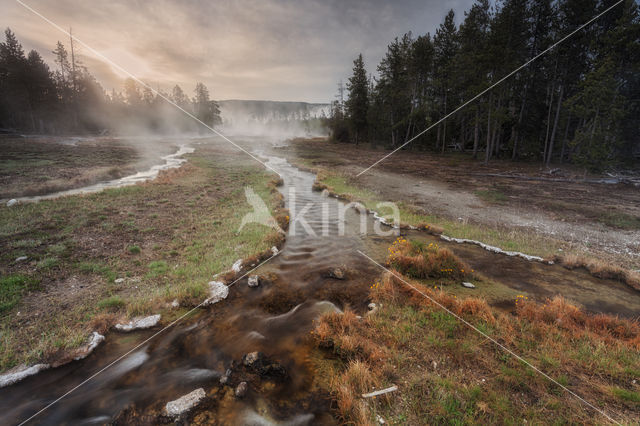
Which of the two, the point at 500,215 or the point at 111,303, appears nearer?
the point at 111,303

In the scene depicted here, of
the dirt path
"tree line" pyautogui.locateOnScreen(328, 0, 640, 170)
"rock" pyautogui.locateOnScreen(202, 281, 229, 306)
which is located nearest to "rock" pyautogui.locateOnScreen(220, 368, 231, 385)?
"rock" pyautogui.locateOnScreen(202, 281, 229, 306)

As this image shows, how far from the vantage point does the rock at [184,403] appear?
4.39m

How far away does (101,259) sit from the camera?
9.75 m

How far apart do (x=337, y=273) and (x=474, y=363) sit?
16.2 feet

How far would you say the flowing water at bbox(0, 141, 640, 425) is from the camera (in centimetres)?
454

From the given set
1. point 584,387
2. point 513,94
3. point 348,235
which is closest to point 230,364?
point 584,387

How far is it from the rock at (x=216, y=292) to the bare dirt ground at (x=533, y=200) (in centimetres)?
1406

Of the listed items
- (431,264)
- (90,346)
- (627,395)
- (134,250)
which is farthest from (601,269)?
(134,250)

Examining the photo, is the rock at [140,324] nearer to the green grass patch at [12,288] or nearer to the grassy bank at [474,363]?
the green grass patch at [12,288]

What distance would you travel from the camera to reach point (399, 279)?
8.54m

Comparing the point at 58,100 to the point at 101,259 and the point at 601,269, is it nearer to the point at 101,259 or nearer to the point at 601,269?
the point at 101,259

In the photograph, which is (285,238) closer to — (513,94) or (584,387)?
(584,387)

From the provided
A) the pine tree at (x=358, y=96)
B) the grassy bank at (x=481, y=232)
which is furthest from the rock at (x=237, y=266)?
the pine tree at (x=358, y=96)

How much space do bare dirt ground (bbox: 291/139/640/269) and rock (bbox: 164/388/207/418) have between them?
15393 mm
